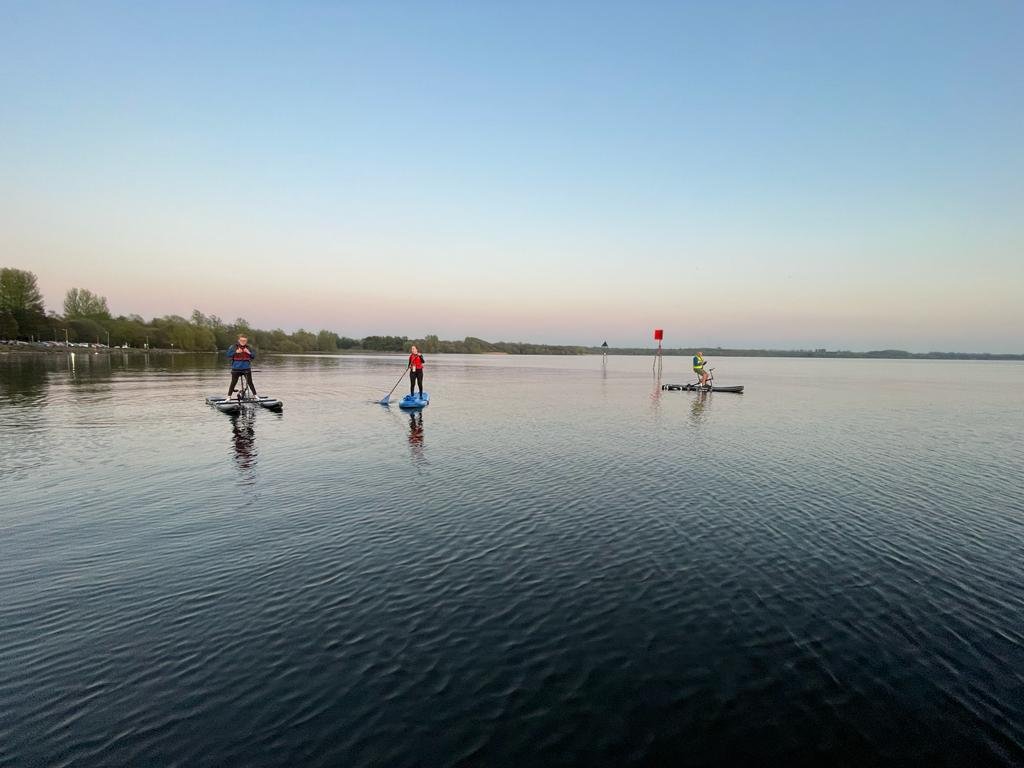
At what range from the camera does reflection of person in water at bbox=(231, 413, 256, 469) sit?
17.7 meters

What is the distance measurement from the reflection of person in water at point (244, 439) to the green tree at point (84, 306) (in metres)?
166

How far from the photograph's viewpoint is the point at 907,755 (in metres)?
5.53

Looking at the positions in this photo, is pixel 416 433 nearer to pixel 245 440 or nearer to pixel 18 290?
pixel 245 440

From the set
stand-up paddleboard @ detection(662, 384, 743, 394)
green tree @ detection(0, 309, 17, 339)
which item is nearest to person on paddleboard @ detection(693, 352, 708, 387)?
stand-up paddleboard @ detection(662, 384, 743, 394)

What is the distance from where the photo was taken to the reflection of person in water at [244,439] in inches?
696

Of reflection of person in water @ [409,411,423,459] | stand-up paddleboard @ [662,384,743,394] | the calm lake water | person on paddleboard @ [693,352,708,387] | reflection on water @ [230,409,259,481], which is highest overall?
person on paddleboard @ [693,352,708,387]

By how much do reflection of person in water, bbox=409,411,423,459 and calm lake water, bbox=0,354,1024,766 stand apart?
3.59 feet

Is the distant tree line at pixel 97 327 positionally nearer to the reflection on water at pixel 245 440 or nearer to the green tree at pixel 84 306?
the green tree at pixel 84 306

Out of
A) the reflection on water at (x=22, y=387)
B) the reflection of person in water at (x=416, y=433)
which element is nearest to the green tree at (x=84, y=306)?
the reflection on water at (x=22, y=387)

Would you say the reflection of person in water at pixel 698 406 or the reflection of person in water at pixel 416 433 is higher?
the reflection of person in water at pixel 416 433

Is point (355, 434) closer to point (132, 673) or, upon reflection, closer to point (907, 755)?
point (132, 673)

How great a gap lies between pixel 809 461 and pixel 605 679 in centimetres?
1667

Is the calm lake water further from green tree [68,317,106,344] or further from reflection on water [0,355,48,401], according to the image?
green tree [68,317,106,344]

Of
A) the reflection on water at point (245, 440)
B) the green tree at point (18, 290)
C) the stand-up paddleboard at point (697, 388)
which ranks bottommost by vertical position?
the reflection on water at point (245, 440)
